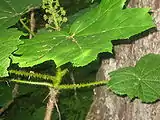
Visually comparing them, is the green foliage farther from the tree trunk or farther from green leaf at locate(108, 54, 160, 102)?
the tree trunk

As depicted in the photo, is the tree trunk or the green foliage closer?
the green foliage

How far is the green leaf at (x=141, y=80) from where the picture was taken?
4.01 ft

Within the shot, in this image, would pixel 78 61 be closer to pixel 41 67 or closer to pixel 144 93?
pixel 144 93

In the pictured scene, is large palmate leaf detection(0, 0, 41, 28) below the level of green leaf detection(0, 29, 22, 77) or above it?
above

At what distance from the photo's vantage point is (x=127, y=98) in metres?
1.40

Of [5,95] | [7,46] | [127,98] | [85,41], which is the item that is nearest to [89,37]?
[85,41]

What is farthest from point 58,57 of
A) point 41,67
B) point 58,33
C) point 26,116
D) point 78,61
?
point 26,116

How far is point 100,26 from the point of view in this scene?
0.97 meters

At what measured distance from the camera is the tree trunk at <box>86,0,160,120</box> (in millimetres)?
1290

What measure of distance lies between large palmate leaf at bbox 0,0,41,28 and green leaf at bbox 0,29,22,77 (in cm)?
28

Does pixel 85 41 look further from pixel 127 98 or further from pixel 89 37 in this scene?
pixel 127 98

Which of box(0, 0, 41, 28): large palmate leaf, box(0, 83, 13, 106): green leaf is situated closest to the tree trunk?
box(0, 0, 41, 28): large palmate leaf

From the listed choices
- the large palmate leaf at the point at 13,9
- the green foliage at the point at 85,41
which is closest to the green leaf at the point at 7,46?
the green foliage at the point at 85,41

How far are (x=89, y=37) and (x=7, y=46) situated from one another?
235mm
